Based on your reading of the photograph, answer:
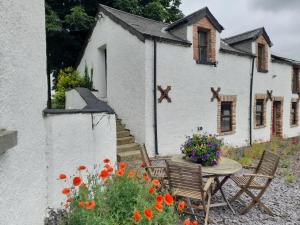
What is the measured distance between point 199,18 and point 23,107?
850 cm

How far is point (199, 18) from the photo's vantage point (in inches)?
376

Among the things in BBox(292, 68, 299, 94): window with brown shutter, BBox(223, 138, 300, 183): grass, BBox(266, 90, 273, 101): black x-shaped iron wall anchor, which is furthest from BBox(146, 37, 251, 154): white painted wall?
BBox(292, 68, 299, 94): window with brown shutter

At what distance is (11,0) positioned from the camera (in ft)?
7.66

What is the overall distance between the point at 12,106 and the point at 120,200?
153 cm

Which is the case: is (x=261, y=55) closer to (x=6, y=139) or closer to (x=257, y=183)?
(x=257, y=183)

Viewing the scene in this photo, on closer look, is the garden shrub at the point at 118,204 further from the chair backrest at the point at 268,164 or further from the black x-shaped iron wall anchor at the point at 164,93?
the black x-shaped iron wall anchor at the point at 164,93

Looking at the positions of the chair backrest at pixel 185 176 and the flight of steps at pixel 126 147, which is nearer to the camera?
the chair backrest at pixel 185 176

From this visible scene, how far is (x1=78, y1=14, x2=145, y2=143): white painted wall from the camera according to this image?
8.22m

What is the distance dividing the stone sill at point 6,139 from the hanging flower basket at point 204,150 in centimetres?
342

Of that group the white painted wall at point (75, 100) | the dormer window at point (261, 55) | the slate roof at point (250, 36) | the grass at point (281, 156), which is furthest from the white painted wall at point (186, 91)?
the white painted wall at point (75, 100)

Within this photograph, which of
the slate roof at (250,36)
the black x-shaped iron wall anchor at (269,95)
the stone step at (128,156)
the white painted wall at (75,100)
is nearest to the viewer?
the white painted wall at (75,100)

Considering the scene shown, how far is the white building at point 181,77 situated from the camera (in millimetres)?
8242

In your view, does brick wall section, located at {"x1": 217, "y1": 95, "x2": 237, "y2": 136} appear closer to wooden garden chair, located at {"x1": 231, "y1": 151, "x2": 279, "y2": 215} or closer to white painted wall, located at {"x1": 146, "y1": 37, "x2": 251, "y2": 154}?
white painted wall, located at {"x1": 146, "y1": 37, "x2": 251, "y2": 154}

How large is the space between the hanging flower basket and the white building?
3196 millimetres
